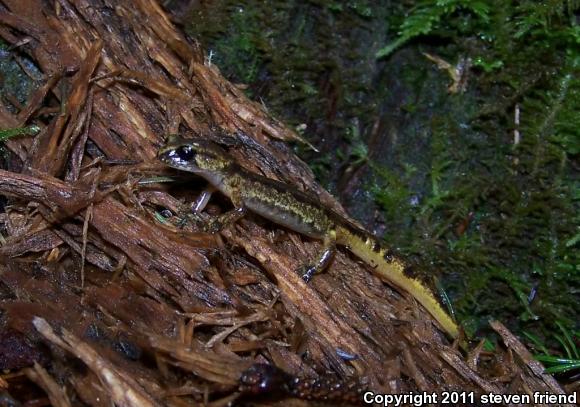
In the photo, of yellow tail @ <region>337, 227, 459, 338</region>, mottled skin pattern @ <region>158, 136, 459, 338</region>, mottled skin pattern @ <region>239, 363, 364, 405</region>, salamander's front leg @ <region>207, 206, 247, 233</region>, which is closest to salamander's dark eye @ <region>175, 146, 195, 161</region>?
mottled skin pattern @ <region>158, 136, 459, 338</region>

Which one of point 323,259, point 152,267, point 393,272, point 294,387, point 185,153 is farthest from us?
point 393,272

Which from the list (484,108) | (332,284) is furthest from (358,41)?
(332,284)

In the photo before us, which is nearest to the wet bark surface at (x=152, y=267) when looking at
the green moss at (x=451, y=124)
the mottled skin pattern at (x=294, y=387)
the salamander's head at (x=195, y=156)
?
the mottled skin pattern at (x=294, y=387)

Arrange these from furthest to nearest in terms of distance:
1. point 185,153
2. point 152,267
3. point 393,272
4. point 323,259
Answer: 1. point 393,272
2. point 323,259
3. point 185,153
4. point 152,267

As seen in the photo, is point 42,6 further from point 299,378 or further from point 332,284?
point 299,378

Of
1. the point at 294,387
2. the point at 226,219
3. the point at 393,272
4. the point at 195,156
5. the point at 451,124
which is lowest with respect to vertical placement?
the point at 393,272

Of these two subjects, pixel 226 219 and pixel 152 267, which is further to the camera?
pixel 226 219

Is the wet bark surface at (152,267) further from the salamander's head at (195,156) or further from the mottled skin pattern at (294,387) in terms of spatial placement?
the salamander's head at (195,156)

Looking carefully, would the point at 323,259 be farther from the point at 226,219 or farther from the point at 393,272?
the point at 226,219

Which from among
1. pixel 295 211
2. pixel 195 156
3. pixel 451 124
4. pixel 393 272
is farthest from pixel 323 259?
pixel 451 124
